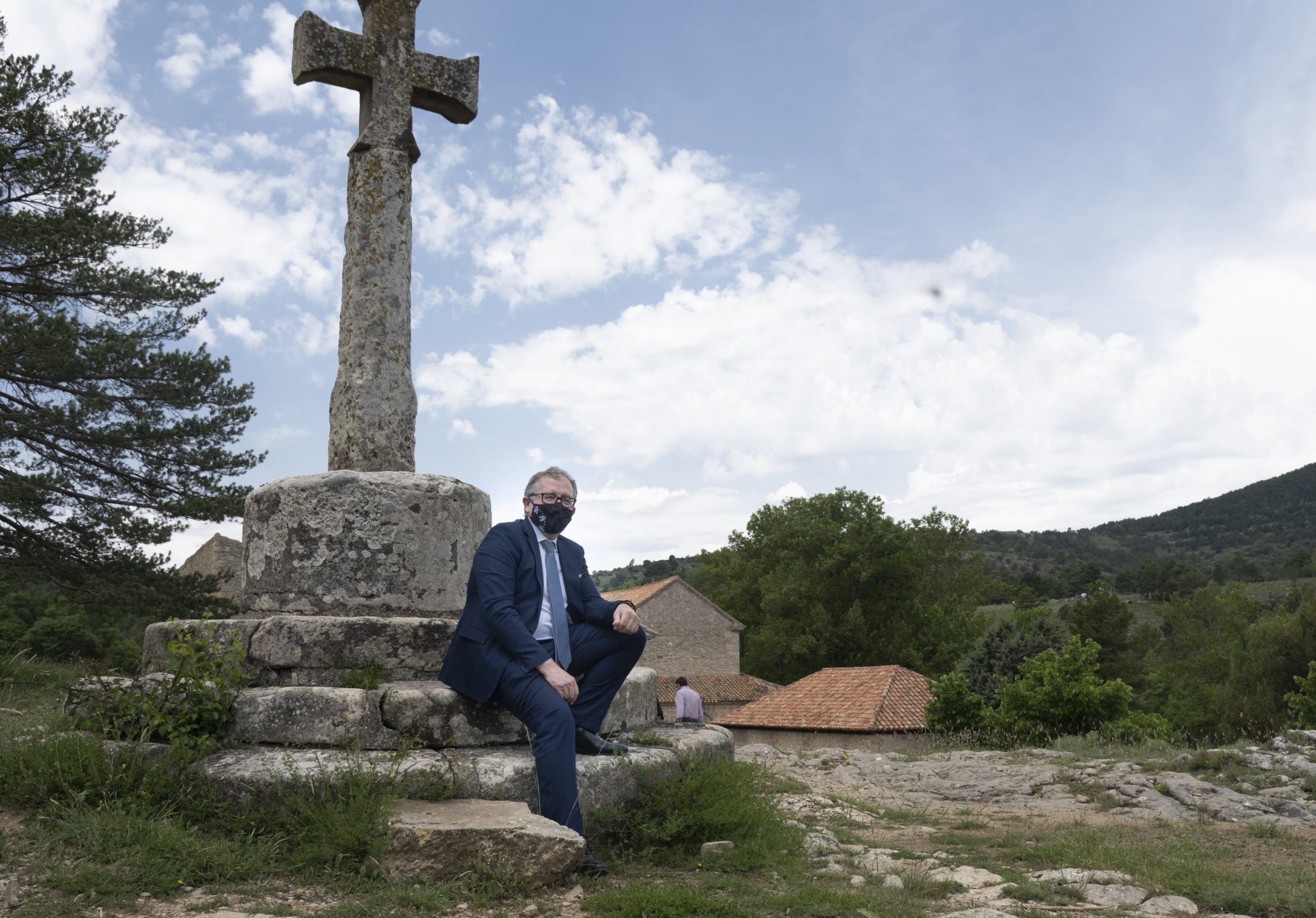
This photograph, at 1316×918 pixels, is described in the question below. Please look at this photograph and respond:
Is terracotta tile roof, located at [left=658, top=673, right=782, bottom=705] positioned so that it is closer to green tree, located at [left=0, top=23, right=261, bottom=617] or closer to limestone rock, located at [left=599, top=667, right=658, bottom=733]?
green tree, located at [left=0, top=23, right=261, bottom=617]

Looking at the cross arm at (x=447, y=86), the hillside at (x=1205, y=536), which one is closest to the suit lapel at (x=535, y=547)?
the cross arm at (x=447, y=86)

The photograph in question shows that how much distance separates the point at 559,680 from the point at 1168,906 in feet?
9.10

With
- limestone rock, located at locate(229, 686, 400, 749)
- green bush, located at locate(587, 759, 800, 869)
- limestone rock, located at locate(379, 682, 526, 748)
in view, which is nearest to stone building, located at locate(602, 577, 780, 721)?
green bush, located at locate(587, 759, 800, 869)

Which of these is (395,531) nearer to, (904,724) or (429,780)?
(429,780)

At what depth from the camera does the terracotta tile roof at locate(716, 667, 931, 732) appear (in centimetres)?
2355

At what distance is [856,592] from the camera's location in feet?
138

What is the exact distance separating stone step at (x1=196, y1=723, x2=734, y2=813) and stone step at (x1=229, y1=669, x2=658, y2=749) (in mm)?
66

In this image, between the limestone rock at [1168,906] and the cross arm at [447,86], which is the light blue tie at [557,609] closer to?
the limestone rock at [1168,906]

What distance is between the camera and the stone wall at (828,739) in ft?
71.8

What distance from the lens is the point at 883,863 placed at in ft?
15.9

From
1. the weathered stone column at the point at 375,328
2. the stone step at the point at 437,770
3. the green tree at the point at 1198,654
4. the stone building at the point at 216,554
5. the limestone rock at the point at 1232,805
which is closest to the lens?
the stone step at the point at 437,770

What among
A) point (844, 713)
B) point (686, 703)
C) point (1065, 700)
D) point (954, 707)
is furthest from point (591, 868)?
point (844, 713)

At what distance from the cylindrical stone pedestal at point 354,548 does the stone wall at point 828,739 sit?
16.0m

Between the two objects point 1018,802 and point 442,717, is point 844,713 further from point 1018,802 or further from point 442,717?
point 442,717
